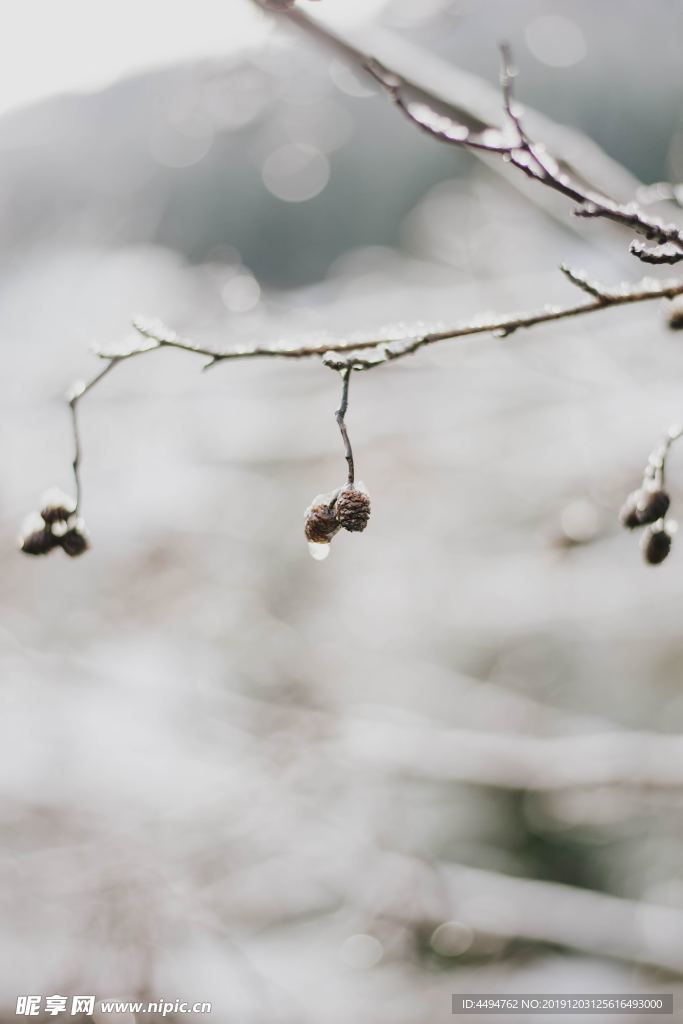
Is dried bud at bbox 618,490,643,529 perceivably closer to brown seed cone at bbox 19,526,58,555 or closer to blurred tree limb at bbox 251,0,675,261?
blurred tree limb at bbox 251,0,675,261

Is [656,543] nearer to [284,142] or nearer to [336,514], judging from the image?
[336,514]

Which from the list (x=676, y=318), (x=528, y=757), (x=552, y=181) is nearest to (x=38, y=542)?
(x=552, y=181)

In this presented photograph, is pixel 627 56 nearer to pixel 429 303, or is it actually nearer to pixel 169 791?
pixel 429 303

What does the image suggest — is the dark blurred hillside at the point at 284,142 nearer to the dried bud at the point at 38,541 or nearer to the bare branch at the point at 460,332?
the bare branch at the point at 460,332

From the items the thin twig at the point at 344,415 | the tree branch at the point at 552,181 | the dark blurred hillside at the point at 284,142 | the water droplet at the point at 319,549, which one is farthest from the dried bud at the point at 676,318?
the dark blurred hillside at the point at 284,142

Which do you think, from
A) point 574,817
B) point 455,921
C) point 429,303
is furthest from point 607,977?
point 429,303

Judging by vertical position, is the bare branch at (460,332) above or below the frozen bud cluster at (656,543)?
above
